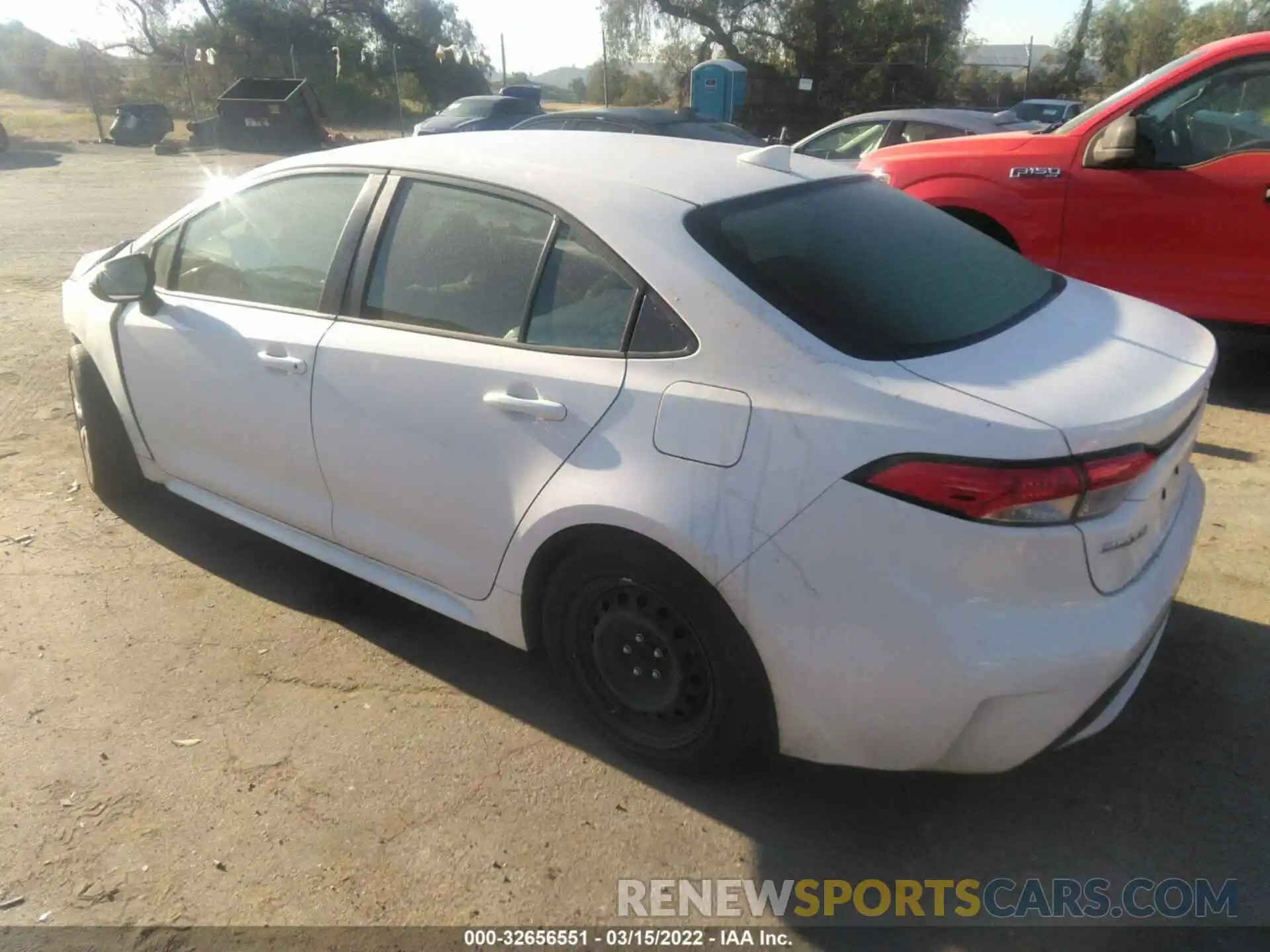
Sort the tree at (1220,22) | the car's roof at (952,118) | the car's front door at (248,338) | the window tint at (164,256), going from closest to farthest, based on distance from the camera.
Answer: the car's front door at (248,338)
the window tint at (164,256)
the car's roof at (952,118)
the tree at (1220,22)

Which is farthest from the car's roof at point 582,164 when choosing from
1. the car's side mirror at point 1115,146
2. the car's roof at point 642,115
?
the car's roof at point 642,115

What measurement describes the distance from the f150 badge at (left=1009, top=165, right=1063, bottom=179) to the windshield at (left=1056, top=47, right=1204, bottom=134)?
0.89 ft

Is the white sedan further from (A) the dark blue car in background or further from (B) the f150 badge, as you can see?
(A) the dark blue car in background

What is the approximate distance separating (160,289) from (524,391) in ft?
6.37

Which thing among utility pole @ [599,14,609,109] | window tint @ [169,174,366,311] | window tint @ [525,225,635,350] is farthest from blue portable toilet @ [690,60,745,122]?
window tint @ [525,225,635,350]

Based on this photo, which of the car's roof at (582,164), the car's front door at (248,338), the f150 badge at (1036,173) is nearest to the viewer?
the car's roof at (582,164)

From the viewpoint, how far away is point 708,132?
12594mm

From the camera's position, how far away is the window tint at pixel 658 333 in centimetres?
247

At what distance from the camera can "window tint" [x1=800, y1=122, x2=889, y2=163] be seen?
1053 cm

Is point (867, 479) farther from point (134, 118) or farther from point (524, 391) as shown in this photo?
point (134, 118)

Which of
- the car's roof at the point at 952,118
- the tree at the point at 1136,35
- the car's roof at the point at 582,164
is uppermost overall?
the tree at the point at 1136,35

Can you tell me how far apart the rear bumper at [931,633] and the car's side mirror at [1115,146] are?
12.7 feet

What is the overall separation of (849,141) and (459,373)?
30.0ft

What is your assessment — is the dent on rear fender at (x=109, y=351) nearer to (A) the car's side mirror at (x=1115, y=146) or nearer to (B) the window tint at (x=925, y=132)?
(A) the car's side mirror at (x=1115, y=146)
